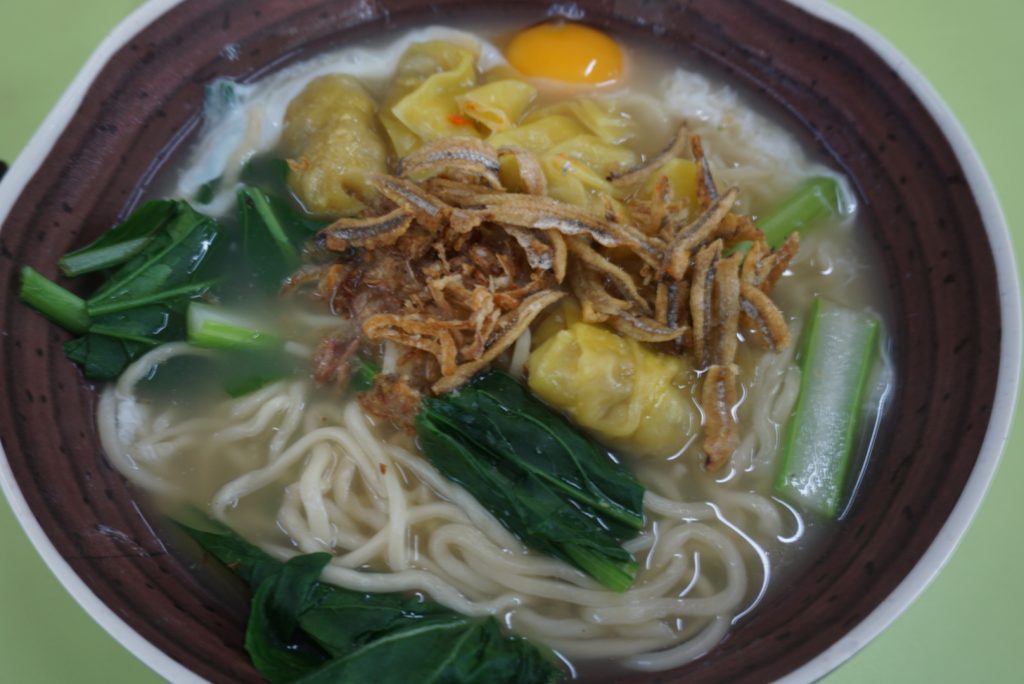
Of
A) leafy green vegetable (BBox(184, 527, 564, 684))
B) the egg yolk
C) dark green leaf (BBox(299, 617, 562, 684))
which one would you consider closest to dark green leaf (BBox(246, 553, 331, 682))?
leafy green vegetable (BBox(184, 527, 564, 684))

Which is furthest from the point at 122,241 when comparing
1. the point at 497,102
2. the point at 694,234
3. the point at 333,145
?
the point at 694,234

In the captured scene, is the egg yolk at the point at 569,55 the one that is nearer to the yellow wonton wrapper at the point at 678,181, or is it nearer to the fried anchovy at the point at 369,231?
the yellow wonton wrapper at the point at 678,181

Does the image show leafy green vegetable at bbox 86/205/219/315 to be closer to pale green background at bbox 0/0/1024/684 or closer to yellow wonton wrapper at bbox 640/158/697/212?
pale green background at bbox 0/0/1024/684

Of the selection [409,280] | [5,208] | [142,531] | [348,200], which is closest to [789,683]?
[409,280]

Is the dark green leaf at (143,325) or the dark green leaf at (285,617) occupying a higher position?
the dark green leaf at (143,325)

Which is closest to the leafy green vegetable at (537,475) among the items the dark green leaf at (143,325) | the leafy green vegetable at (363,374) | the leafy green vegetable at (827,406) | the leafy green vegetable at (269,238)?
the leafy green vegetable at (363,374)

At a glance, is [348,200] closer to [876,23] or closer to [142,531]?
[142,531]

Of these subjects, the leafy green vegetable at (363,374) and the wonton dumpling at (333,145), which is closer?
the leafy green vegetable at (363,374)
